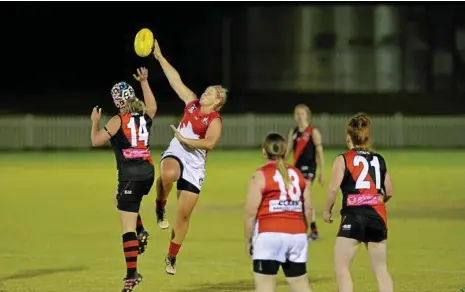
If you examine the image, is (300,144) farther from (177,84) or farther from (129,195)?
(129,195)

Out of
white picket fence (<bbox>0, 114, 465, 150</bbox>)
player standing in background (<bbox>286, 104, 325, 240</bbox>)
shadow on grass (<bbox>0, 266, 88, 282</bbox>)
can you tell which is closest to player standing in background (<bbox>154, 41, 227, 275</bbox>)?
shadow on grass (<bbox>0, 266, 88, 282</bbox>)

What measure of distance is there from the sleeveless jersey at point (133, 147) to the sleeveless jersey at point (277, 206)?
307 cm

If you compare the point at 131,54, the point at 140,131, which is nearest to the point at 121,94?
the point at 140,131

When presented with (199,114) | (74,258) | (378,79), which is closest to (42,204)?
(74,258)

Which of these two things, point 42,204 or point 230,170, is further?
point 230,170

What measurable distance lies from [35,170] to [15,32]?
751 inches

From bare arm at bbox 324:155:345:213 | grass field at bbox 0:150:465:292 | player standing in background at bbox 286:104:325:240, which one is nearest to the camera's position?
bare arm at bbox 324:155:345:213

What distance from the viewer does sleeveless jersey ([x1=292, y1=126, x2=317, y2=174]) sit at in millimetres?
16297

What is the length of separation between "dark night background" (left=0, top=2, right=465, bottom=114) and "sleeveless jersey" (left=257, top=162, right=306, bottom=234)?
36855 mm

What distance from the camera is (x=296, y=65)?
4569 centimetres

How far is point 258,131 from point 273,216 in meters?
30.2

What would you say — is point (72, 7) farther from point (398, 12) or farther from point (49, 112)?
point (398, 12)

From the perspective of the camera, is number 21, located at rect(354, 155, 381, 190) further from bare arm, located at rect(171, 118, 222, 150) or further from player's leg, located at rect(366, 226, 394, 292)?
bare arm, located at rect(171, 118, 222, 150)

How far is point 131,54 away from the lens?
47312 millimetres
